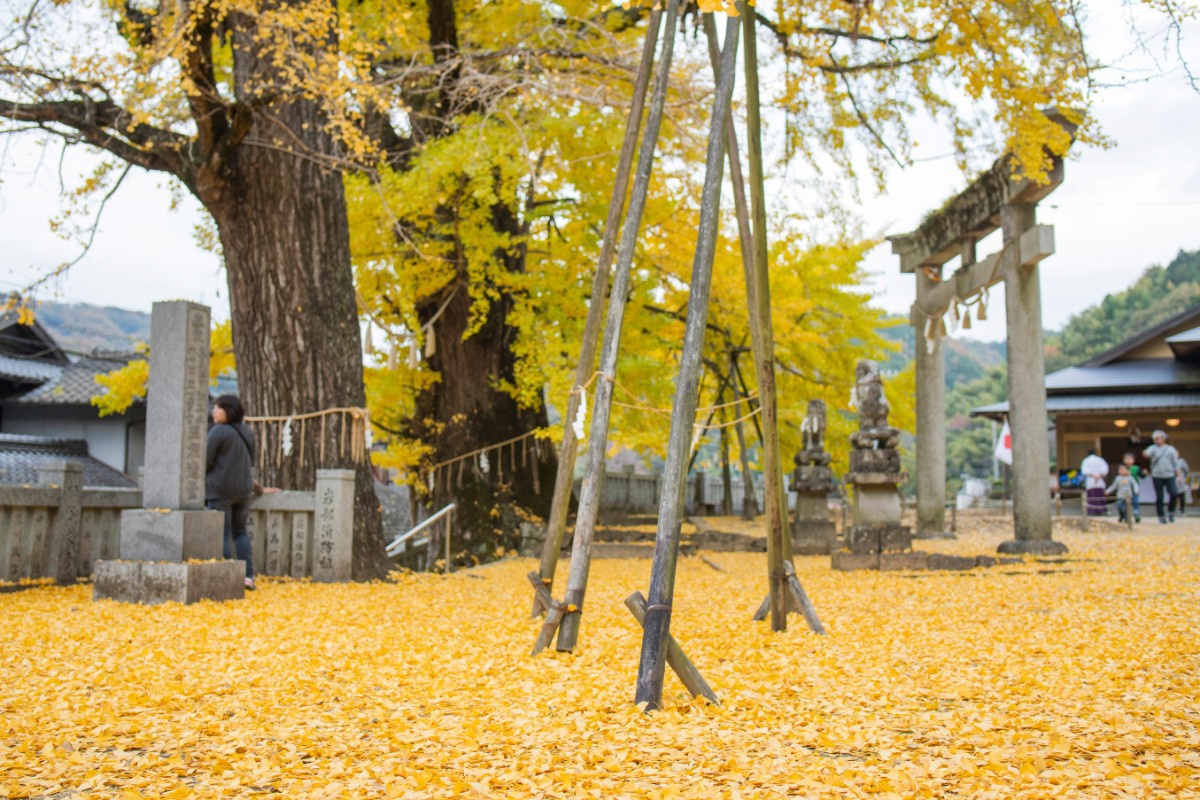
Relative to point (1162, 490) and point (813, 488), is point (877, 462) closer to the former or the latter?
point (813, 488)

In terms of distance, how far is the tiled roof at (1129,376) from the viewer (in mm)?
20719

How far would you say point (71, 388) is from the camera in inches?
780

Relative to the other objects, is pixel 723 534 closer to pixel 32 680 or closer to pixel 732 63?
pixel 732 63

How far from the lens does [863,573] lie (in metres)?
9.98

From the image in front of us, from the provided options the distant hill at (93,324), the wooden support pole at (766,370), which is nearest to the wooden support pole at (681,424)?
the wooden support pole at (766,370)

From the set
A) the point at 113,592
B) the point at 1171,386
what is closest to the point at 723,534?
the point at 113,592

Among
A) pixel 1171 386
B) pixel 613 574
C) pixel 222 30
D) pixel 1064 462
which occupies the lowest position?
pixel 613 574

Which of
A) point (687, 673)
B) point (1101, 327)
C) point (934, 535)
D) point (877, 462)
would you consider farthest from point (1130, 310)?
point (687, 673)

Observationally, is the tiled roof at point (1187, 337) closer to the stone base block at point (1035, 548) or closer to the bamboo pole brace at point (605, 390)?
the stone base block at point (1035, 548)

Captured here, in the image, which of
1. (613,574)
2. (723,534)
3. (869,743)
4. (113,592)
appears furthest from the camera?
(723,534)

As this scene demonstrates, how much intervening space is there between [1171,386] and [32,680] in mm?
22384

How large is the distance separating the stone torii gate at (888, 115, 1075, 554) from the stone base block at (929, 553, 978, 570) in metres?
1.07

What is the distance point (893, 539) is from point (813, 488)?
6.70 feet

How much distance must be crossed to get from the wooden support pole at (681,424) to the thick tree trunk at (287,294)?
4.86 metres
